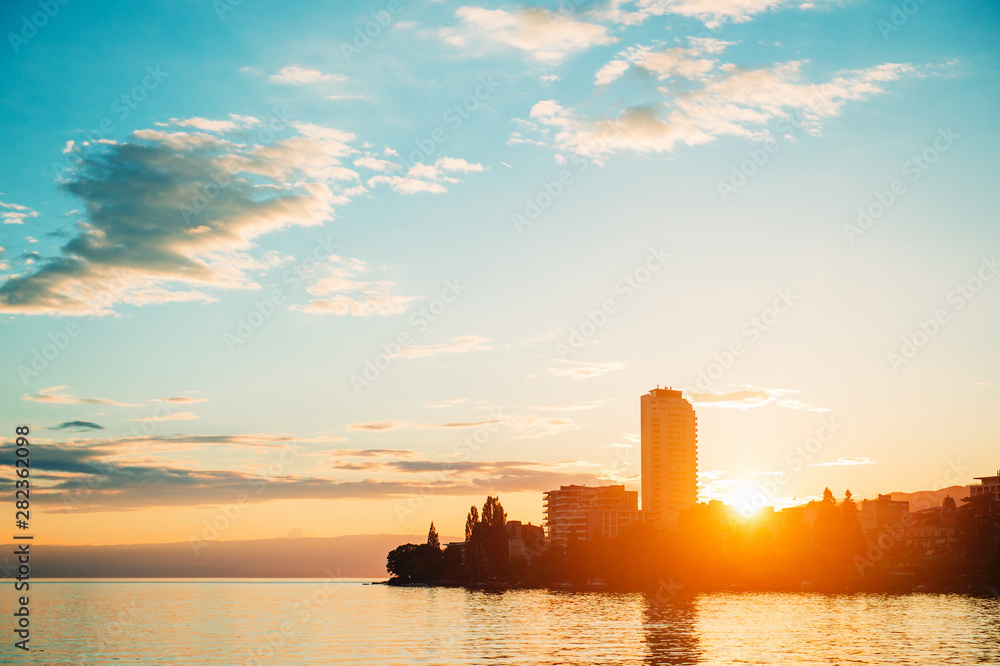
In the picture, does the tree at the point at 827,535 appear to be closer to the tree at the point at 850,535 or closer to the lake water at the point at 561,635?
the tree at the point at 850,535

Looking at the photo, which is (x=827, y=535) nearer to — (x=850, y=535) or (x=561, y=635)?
(x=850, y=535)

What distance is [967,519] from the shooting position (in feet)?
565

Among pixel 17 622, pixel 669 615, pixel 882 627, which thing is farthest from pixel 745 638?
pixel 17 622

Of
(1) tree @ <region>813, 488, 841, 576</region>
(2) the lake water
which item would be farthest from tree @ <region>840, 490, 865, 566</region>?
(2) the lake water

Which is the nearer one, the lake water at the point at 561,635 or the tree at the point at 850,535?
the lake water at the point at 561,635

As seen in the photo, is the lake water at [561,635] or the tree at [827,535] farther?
the tree at [827,535]

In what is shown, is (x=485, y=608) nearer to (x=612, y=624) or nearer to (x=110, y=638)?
(x=612, y=624)

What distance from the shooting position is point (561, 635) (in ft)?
300

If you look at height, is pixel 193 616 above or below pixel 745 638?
below

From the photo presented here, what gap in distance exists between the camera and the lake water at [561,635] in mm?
74312

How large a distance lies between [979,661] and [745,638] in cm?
2406

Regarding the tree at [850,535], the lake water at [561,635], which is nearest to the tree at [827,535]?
the tree at [850,535]

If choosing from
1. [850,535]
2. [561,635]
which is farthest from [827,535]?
[561,635]

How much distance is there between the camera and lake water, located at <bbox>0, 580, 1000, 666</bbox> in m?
74.3
